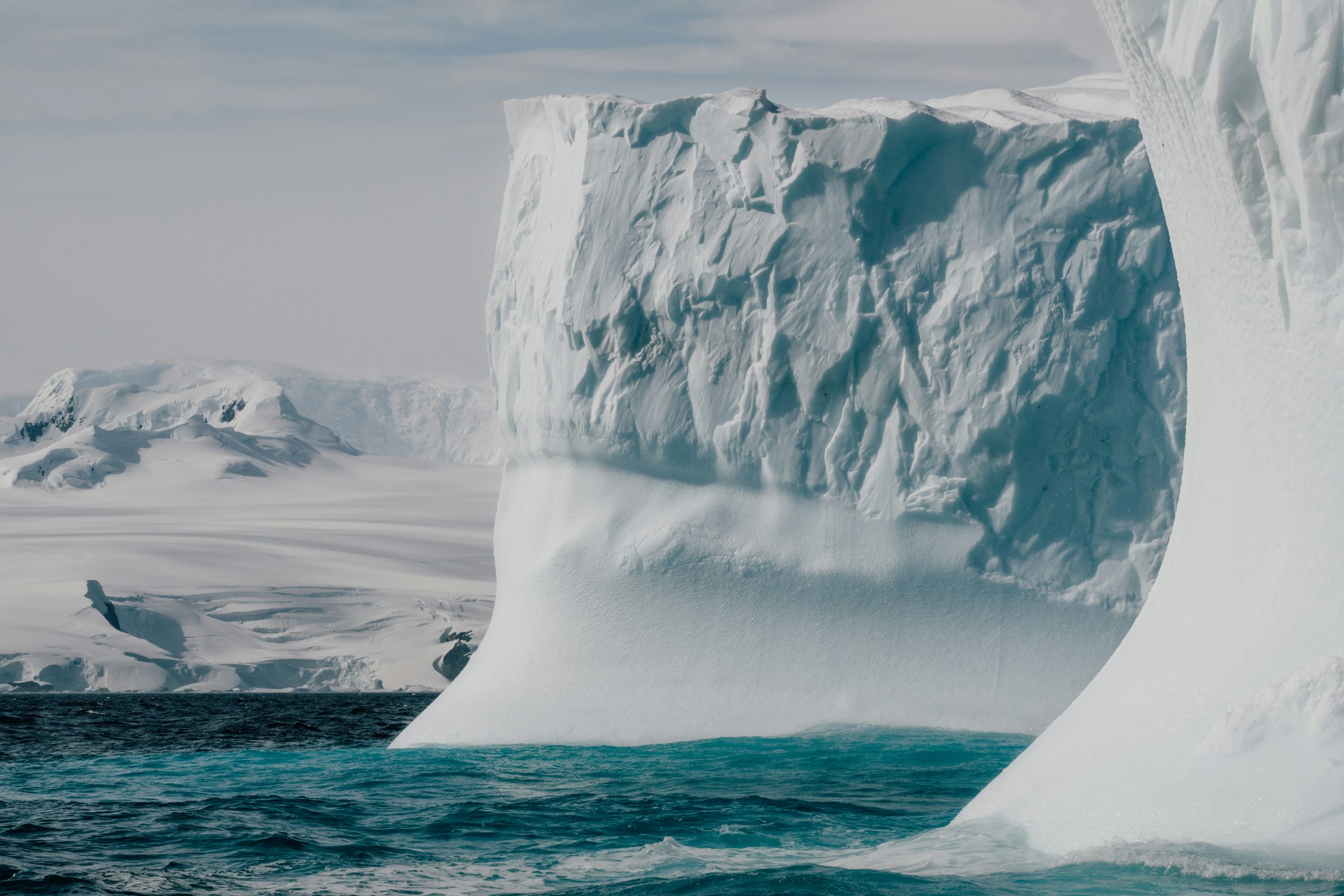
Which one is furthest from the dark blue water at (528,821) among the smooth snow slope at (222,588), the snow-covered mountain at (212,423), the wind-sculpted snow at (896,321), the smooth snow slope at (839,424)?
the snow-covered mountain at (212,423)

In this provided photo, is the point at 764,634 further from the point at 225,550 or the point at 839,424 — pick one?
the point at 225,550

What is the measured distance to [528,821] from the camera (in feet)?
24.4

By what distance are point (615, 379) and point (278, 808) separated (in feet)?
18.7

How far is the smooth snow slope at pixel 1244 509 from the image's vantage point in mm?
4918

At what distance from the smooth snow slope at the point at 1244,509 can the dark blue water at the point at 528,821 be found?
40 centimetres

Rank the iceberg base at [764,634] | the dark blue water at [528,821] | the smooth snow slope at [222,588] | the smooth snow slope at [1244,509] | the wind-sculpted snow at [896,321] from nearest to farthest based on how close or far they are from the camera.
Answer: the smooth snow slope at [1244,509], the dark blue water at [528,821], the iceberg base at [764,634], the wind-sculpted snow at [896,321], the smooth snow slope at [222,588]

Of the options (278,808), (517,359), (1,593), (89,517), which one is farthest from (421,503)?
(278,808)

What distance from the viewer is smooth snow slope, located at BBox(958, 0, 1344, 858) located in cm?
492

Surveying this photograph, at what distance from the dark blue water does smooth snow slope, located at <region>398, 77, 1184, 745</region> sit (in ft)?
2.83

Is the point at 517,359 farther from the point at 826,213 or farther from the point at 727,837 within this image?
the point at 727,837

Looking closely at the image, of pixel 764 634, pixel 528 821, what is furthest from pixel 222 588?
pixel 528 821

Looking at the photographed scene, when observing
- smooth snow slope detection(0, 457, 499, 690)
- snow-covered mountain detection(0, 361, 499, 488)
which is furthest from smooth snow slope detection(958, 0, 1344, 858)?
snow-covered mountain detection(0, 361, 499, 488)

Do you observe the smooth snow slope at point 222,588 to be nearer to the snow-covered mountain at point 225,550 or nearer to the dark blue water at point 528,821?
the snow-covered mountain at point 225,550

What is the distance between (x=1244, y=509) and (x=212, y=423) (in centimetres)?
12699
